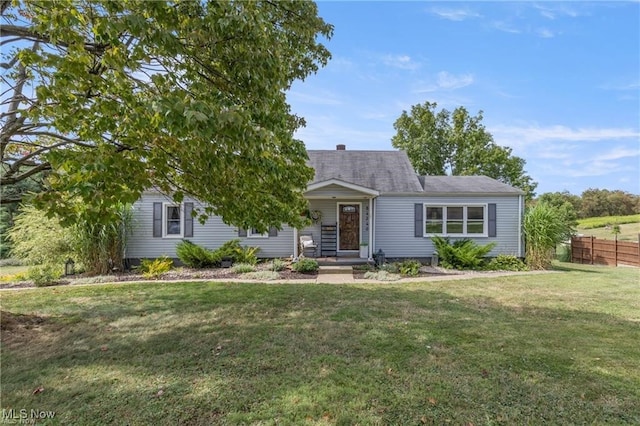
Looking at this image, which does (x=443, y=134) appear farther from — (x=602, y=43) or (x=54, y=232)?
(x=54, y=232)

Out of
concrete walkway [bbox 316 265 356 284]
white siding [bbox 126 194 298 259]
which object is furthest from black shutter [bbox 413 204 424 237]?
white siding [bbox 126 194 298 259]

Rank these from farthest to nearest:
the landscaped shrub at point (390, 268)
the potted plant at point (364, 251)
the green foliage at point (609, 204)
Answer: the green foliage at point (609, 204) < the potted plant at point (364, 251) < the landscaped shrub at point (390, 268)

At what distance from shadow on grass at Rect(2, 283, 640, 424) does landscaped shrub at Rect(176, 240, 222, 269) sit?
18.9ft

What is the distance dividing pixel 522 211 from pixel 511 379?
1183cm

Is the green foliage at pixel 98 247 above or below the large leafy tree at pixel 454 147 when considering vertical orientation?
below

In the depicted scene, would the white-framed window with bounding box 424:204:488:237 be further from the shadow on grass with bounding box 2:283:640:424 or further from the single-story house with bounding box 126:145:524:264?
the shadow on grass with bounding box 2:283:640:424

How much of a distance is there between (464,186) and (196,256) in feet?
37.1

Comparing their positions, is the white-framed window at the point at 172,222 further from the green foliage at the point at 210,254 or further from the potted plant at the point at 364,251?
the potted plant at the point at 364,251

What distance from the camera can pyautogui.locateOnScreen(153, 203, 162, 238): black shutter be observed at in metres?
13.2

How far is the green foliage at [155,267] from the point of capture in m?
10.8

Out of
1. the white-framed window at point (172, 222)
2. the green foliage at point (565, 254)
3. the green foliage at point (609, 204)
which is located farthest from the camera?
the green foliage at point (609, 204)

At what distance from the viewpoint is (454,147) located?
92.0ft

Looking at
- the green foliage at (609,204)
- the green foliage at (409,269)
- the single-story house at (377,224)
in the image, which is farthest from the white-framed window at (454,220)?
the green foliage at (609,204)

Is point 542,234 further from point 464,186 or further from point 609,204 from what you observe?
A: point 609,204
